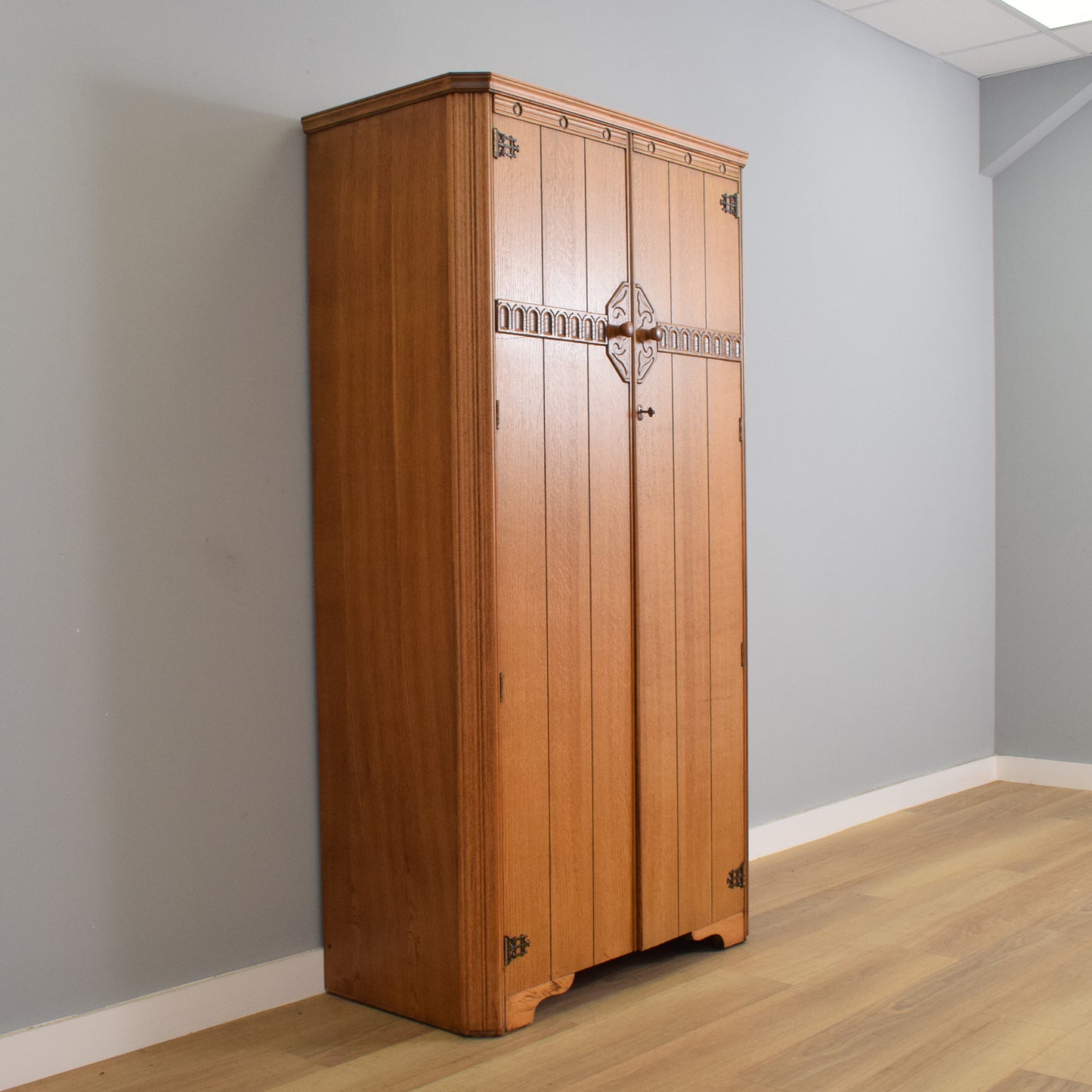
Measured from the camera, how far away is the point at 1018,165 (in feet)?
18.5

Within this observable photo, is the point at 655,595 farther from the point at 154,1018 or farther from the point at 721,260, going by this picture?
the point at 154,1018

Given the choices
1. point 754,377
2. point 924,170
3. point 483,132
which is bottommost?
point 754,377

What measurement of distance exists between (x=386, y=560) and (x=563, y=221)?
89 cm

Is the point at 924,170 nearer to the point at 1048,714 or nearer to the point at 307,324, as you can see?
the point at 1048,714

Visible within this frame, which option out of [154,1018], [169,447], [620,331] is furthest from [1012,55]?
[154,1018]

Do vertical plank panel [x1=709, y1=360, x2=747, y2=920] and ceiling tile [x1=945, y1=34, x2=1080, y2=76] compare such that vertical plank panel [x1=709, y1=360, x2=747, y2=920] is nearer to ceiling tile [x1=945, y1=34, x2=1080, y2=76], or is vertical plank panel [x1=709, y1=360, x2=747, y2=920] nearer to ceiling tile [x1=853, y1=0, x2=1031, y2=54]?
ceiling tile [x1=853, y1=0, x2=1031, y2=54]

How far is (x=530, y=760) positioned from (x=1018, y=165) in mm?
4126

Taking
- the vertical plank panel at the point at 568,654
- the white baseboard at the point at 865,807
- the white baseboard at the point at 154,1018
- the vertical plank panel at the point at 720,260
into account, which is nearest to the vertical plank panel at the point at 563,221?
the vertical plank panel at the point at 568,654

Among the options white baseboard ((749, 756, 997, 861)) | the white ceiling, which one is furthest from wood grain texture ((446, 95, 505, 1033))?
the white ceiling

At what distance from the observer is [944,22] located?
4902 millimetres

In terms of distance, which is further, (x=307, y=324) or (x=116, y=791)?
(x=307, y=324)

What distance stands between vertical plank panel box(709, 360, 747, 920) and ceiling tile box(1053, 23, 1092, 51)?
103 inches

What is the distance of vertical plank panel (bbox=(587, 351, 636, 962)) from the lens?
3055mm

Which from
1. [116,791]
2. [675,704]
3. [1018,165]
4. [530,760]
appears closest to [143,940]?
[116,791]
